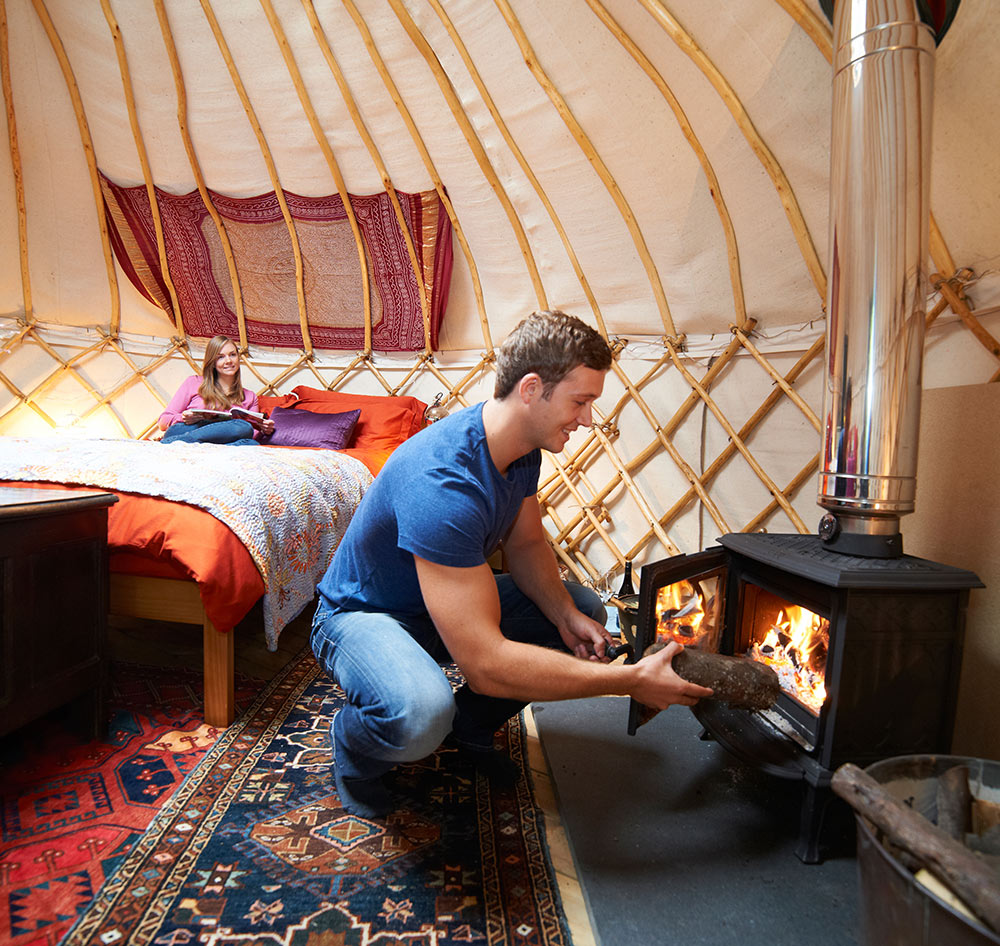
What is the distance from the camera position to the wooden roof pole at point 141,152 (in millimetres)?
2590

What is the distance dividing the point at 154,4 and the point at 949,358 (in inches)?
126

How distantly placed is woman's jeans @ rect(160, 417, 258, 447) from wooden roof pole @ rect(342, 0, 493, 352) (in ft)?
4.15

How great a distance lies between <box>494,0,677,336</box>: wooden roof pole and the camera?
2.16 metres

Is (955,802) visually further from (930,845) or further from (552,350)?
(552,350)

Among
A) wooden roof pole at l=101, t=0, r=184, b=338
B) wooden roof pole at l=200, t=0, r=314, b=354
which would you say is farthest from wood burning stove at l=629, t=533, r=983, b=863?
wooden roof pole at l=101, t=0, r=184, b=338

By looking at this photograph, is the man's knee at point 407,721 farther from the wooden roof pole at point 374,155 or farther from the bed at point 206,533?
the wooden roof pole at point 374,155

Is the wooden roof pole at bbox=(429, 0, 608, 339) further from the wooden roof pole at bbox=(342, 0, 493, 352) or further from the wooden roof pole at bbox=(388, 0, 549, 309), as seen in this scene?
the wooden roof pole at bbox=(342, 0, 493, 352)

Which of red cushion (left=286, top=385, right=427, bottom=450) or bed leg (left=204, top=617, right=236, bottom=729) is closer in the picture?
bed leg (left=204, top=617, right=236, bottom=729)

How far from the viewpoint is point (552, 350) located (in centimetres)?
106

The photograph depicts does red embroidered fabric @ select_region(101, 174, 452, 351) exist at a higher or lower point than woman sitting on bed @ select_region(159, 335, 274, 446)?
higher

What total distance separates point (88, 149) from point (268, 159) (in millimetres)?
980

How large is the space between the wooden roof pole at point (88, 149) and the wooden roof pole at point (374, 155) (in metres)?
1.16

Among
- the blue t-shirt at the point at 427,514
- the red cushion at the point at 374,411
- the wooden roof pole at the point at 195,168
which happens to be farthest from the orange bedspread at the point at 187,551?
the wooden roof pole at the point at 195,168

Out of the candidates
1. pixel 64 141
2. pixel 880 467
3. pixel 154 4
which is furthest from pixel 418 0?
pixel 880 467
